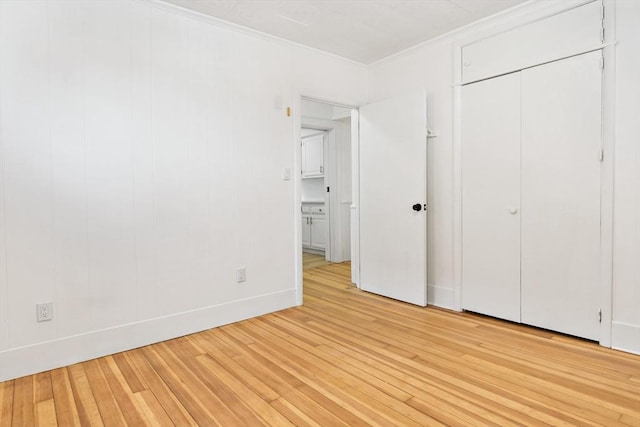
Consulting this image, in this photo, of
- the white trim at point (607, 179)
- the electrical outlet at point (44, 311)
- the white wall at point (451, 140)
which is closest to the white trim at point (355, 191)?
the white wall at point (451, 140)

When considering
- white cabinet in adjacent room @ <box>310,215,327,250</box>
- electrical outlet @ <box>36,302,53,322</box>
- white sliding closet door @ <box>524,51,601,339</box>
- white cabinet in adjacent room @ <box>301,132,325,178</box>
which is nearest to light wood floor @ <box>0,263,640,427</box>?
white sliding closet door @ <box>524,51,601,339</box>

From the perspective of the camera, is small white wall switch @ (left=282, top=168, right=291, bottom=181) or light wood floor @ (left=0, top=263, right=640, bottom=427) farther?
small white wall switch @ (left=282, top=168, right=291, bottom=181)

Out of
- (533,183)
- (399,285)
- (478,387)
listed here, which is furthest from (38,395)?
(533,183)

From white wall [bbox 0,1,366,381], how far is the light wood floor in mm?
299

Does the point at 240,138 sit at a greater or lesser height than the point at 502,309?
greater

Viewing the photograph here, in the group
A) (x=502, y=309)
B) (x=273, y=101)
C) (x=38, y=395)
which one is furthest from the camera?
(x=273, y=101)

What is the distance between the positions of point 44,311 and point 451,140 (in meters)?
3.32

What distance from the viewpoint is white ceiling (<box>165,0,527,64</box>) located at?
2736 mm

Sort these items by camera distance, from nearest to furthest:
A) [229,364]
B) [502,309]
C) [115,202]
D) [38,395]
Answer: [38,395], [229,364], [115,202], [502,309]

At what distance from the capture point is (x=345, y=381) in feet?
6.82

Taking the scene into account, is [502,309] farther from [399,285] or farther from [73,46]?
[73,46]

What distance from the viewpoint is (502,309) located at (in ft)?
9.86

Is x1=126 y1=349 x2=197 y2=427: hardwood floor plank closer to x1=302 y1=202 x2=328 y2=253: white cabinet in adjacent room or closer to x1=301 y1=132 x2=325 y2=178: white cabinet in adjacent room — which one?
x1=302 y1=202 x2=328 y2=253: white cabinet in adjacent room

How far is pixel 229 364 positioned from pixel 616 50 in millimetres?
3207
